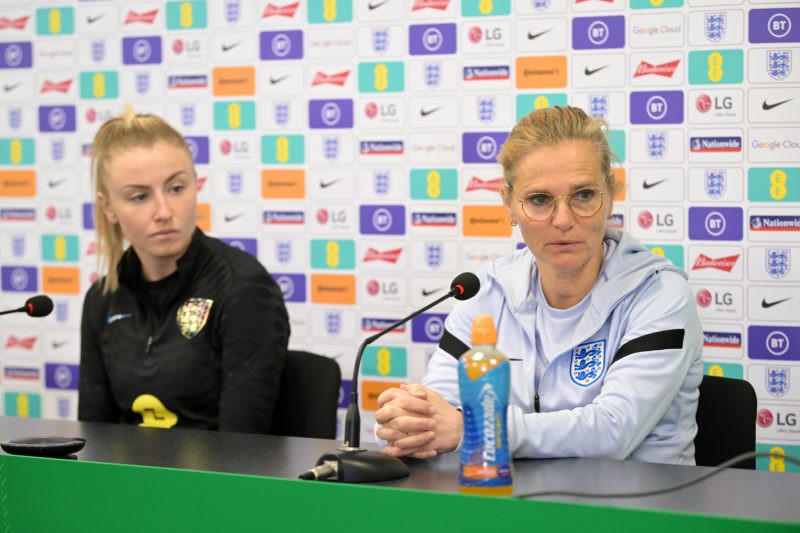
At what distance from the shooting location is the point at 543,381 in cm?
187

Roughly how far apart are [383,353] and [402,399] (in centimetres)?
150

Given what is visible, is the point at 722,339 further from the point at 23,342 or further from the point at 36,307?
the point at 23,342

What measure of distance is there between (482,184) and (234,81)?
0.97 meters

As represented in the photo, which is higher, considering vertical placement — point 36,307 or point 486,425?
point 36,307

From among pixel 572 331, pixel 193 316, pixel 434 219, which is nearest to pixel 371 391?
pixel 434 219

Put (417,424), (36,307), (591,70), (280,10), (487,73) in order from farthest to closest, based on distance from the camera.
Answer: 1. (280,10)
2. (487,73)
3. (591,70)
4. (36,307)
5. (417,424)

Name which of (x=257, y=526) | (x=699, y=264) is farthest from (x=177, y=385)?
(x=699, y=264)

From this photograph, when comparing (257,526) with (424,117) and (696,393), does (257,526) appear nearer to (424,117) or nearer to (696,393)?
(696,393)

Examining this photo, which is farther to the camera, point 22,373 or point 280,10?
point 22,373

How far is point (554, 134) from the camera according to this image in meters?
1.88

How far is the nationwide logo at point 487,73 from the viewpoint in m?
2.95

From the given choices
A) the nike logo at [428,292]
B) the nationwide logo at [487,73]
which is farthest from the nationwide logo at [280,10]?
the nike logo at [428,292]

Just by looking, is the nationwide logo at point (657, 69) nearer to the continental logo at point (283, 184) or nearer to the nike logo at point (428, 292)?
the nike logo at point (428, 292)

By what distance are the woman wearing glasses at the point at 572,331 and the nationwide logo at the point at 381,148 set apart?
1.08m
